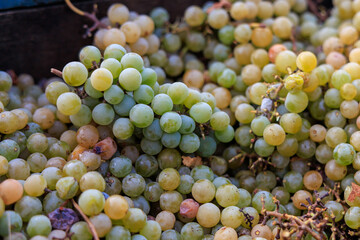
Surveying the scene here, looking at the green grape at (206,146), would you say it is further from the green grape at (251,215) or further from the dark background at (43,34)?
the dark background at (43,34)

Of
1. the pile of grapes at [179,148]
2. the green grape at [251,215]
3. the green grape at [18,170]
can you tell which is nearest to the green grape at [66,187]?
the pile of grapes at [179,148]

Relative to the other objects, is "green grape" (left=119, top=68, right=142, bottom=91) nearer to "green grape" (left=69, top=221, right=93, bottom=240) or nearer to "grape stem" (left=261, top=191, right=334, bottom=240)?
"green grape" (left=69, top=221, right=93, bottom=240)

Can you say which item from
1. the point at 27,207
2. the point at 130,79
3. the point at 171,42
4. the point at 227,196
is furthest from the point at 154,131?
the point at 171,42

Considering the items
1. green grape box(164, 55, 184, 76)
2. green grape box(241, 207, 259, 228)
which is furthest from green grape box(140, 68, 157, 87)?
green grape box(241, 207, 259, 228)

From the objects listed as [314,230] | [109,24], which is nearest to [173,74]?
[109,24]

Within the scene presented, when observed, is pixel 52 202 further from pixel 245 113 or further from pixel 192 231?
pixel 245 113

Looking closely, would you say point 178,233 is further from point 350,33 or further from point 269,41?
point 350,33
